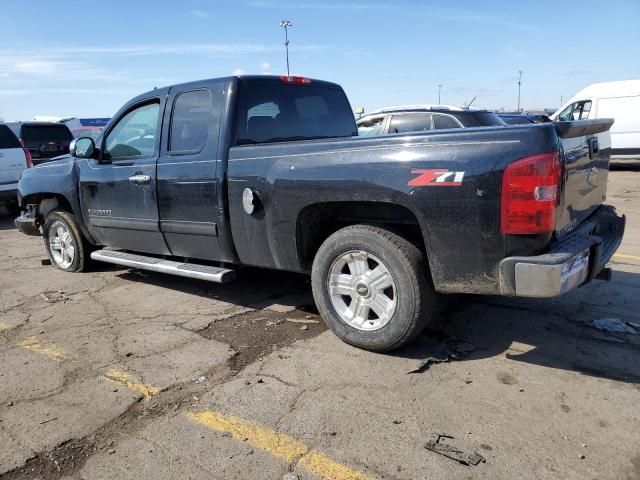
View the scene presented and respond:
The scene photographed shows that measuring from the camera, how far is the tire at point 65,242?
602 cm

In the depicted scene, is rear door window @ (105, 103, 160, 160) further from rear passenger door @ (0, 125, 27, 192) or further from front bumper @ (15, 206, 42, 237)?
rear passenger door @ (0, 125, 27, 192)

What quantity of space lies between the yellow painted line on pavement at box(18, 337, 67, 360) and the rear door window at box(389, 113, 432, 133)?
23.0ft

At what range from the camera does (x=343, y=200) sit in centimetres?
358

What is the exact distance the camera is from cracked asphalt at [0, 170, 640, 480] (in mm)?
2568

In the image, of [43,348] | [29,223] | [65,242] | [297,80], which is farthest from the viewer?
[29,223]

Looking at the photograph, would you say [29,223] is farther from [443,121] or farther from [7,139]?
[443,121]

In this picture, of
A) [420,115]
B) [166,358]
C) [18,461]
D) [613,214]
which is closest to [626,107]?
[420,115]

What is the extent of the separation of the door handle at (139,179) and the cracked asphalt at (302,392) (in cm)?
115

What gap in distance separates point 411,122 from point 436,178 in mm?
6820

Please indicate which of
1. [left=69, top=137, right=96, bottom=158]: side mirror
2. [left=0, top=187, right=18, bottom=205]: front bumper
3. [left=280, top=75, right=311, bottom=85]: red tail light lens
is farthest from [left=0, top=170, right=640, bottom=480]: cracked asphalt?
[left=0, top=187, right=18, bottom=205]: front bumper

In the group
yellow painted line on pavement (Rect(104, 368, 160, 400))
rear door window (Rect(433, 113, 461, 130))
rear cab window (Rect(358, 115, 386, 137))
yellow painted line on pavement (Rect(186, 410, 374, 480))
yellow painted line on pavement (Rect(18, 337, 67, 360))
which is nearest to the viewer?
yellow painted line on pavement (Rect(186, 410, 374, 480))

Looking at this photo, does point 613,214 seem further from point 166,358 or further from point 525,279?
point 166,358

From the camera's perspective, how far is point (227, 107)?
171 inches

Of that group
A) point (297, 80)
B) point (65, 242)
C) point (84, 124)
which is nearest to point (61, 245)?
point (65, 242)
